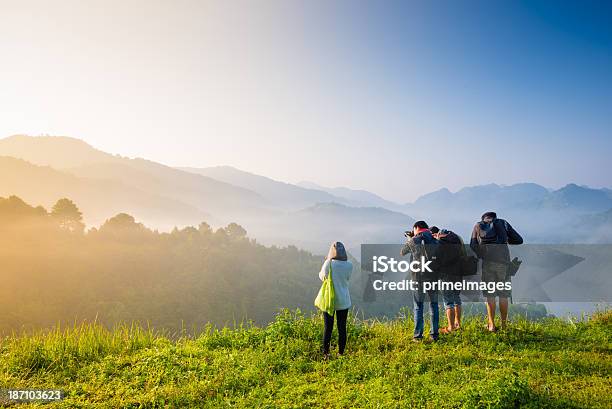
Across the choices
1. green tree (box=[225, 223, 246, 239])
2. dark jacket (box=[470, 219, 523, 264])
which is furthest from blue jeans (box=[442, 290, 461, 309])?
green tree (box=[225, 223, 246, 239])

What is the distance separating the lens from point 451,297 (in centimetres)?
984

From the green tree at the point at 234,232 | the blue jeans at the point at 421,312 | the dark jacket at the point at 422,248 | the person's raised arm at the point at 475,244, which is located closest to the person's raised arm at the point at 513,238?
the person's raised arm at the point at 475,244

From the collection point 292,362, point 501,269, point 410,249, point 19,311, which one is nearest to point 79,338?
point 292,362

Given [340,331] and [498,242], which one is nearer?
[340,331]

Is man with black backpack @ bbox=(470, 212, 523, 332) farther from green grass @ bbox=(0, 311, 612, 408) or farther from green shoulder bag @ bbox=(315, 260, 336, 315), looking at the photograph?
green shoulder bag @ bbox=(315, 260, 336, 315)

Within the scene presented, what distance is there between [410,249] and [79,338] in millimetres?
8054

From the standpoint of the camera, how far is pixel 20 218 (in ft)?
263

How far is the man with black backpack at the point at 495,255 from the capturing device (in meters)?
9.76

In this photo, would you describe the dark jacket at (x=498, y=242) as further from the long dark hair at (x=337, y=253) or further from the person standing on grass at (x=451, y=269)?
the long dark hair at (x=337, y=253)

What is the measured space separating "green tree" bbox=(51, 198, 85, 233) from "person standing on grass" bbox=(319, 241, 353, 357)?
97248mm

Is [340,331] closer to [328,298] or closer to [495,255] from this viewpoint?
[328,298]

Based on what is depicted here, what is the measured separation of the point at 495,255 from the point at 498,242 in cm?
34

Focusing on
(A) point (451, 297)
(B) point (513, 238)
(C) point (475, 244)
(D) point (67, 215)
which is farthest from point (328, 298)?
(D) point (67, 215)

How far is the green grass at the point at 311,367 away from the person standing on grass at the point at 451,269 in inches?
17.1
